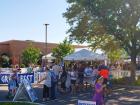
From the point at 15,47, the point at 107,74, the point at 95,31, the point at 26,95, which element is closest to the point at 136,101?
the point at 107,74

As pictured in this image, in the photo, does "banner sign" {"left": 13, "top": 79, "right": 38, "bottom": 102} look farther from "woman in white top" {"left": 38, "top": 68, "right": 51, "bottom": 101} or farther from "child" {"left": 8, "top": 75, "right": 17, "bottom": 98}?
"child" {"left": 8, "top": 75, "right": 17, "bottom": 98}

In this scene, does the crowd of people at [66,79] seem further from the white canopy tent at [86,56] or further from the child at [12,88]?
the white canopy tent at [86,56]

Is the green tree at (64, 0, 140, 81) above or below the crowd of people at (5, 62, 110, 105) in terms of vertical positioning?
above

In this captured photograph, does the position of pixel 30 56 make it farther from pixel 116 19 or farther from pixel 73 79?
pixel 73 79

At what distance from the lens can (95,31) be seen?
1193 inches

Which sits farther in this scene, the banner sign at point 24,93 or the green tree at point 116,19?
the green tree at point 116,19

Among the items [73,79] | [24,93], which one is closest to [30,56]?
[73,79]

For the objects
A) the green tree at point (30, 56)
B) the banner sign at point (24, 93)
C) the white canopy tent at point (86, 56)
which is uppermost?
the green tree at point (30, 56)

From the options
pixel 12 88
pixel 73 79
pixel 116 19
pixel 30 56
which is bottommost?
pixel 12 88

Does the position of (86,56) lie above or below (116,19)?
below

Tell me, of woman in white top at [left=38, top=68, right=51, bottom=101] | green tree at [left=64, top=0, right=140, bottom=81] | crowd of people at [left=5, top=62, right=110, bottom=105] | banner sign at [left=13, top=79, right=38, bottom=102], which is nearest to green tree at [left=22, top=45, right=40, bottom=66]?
green tree at [left=64, top=0, right=140, bottom=81]

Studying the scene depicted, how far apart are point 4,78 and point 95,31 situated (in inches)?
301

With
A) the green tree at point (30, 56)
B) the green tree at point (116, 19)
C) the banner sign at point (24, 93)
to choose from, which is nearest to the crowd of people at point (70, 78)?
the banner sign at point (24, 93)

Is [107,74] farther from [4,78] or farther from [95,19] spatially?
[4,78]
